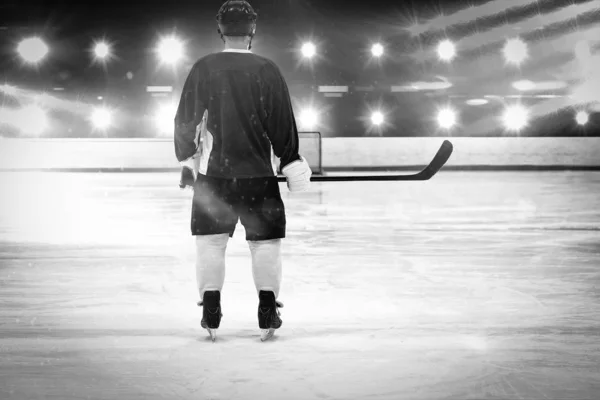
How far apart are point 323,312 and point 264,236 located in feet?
3.75

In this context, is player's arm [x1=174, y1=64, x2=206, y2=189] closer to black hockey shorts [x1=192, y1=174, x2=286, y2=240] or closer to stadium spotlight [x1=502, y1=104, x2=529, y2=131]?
black hockey shorts [x1=192, y1=174, x2=286, y2=240]

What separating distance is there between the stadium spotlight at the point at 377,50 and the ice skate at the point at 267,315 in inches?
951

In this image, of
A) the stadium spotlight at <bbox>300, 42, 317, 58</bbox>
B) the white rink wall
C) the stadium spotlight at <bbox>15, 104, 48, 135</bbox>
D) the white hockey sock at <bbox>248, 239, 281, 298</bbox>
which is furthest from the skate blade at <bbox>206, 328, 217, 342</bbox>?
the stadium spotlight at <bbox>15, 104, 48, 135</bbox>

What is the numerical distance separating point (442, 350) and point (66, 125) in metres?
25.8

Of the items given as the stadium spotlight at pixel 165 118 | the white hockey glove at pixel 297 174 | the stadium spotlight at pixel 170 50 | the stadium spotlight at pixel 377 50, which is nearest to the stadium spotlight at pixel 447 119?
the stadium spotlight at pixel 377 50

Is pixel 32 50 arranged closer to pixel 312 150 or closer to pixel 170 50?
pixel 170 50

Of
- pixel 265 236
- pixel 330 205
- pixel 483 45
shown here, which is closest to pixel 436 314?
pixel 265 236

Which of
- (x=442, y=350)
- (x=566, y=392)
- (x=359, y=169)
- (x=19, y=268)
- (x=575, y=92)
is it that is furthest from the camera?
(x=575, y=92)

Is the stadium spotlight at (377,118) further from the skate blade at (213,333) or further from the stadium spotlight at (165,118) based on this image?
the skate blade at (213,333)

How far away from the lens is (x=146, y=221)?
41.0 feet

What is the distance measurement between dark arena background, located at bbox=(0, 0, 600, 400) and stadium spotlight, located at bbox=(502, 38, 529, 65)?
0.05 metres

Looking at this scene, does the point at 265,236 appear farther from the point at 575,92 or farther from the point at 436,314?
the point at 575,92

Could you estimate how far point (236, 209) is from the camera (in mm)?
5195

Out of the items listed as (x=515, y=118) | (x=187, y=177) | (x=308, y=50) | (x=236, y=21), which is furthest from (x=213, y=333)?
(x=515, y=118)
